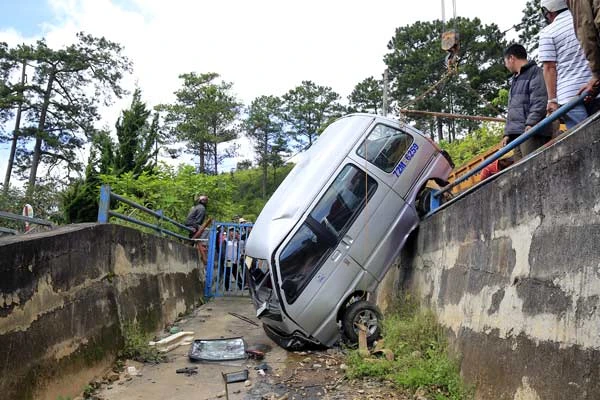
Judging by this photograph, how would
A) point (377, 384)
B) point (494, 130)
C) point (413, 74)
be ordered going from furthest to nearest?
point (413, 74), point (494, 130), point (377, 384)

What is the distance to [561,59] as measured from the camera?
12.2ft

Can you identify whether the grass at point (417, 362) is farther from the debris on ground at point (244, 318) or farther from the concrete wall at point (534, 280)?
the debris on ground at point (244, 318)

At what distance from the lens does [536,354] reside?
9.75ft

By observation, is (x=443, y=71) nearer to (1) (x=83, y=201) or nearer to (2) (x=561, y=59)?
(1) (x=83, y=201)

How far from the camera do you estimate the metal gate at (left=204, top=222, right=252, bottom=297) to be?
1041 cm

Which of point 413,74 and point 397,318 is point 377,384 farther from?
point 413,74

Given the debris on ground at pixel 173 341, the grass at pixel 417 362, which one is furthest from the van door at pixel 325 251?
the debris on ground at pixel 173 341

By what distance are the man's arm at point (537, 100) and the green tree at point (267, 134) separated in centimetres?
4395

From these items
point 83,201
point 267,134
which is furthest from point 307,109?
point 83,201

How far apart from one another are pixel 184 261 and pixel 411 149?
483 centimetres

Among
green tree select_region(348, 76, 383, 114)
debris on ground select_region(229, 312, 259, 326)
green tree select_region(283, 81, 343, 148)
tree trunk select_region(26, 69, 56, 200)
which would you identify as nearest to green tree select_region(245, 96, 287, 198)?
green tree select_region(283, 81, 343, 148)

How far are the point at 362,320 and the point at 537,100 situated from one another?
10.7 feet

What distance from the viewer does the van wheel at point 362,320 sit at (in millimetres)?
5992

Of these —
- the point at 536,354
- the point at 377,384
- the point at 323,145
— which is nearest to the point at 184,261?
the point at 323,145
